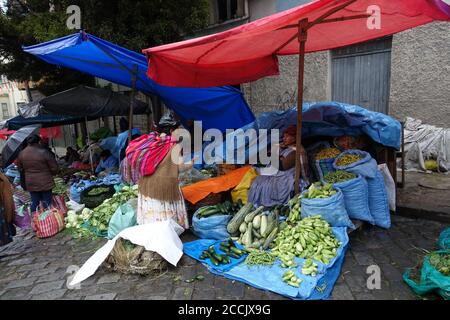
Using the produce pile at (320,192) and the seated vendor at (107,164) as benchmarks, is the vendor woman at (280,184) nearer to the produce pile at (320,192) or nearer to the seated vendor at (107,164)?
the produce pile at (320,192)

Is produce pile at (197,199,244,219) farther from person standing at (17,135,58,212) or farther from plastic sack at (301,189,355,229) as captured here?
person standing at (17,135,58,212)

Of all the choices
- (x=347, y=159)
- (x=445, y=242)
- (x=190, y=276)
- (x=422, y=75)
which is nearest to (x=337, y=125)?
(x=347, y=159)

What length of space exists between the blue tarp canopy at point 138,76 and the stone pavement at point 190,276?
10.1 feet

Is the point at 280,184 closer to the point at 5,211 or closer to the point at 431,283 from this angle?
the point at 431,283

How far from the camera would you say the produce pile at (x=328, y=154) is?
15.7 ft

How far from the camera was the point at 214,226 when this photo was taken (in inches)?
165

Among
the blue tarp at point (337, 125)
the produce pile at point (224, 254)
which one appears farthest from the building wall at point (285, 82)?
the produce pile at point (224, 254)

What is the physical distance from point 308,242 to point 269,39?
2702mm

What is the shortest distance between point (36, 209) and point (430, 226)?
6.19 metres

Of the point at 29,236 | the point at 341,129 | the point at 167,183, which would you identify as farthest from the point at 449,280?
the point at 29,236

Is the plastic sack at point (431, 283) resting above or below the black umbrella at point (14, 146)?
below

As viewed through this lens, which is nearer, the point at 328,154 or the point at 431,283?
the point at 431,283

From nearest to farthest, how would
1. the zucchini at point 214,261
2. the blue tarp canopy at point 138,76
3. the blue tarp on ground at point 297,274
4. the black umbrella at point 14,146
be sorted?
the blue tarp on ground at point 297,274 < the zucchini at point 214,261 < the blue tarp canopy at point 138,76 < the black umbrella at point 14,146

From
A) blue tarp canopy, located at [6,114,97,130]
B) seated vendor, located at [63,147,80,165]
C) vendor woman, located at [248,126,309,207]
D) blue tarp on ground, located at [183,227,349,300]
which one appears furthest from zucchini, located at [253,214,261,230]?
seated vendor, located at [63,147,80,165]
